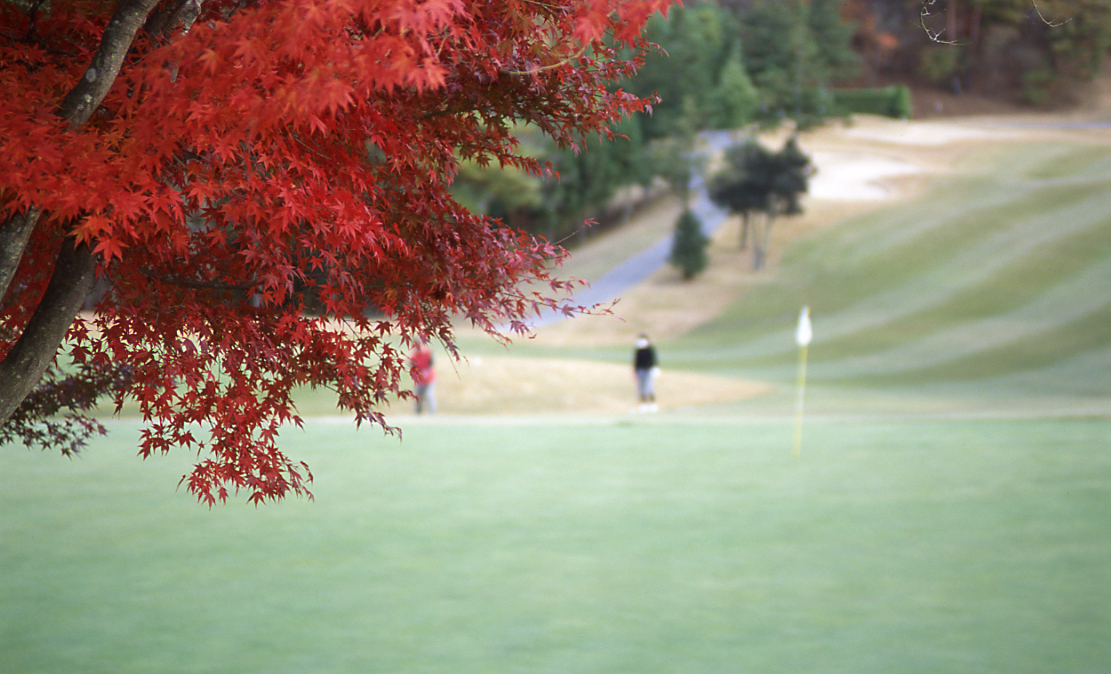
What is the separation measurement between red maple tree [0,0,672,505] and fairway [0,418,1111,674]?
8.77 feet

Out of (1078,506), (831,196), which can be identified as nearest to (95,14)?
(1078,506)

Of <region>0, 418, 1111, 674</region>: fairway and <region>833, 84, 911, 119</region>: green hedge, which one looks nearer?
<region>0, 418, 1111, 674</region>: fairway

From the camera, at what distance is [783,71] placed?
6331 centimetres

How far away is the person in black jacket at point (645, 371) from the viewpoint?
23234 millimetres

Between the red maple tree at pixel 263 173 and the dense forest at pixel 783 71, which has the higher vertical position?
the dense forest at pixel 783 71

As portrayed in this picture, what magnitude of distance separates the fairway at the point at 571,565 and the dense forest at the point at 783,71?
1114 inches

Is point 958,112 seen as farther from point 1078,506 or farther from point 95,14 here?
point 95,14

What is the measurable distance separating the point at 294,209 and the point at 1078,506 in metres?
10.7

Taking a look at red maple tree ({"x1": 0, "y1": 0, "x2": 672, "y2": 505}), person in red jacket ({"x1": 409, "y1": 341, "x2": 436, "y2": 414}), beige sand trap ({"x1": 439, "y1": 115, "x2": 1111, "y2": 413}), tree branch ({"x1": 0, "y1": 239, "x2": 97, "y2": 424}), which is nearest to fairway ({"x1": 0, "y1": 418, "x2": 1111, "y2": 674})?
red maple tree ({"x1": 0, "y1": 0, "x2": 672, "y2": 505})

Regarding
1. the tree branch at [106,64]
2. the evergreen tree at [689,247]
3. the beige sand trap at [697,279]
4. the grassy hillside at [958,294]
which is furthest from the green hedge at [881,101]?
the tree branch at [106,64]

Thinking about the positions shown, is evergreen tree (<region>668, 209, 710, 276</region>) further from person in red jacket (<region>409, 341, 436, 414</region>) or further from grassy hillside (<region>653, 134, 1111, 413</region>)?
person in red jacket (<region>409, 341, 436, 414</region>)

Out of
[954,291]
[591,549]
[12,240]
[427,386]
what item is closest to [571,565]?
[591,549]

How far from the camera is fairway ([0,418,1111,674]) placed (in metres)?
7.39

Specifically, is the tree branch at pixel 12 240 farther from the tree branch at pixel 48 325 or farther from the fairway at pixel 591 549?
the fairway at pixel 591 549
